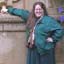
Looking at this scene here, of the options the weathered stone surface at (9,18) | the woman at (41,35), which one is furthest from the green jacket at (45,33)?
the weathered stone surface at (9,18)

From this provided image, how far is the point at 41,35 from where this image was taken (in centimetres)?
503

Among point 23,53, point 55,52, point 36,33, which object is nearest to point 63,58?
point 55,52

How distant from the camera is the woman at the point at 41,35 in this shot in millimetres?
5020

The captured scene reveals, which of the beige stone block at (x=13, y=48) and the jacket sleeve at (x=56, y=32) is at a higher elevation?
the jacket sleeve at (x=56, y=32)

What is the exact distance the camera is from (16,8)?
572 cm

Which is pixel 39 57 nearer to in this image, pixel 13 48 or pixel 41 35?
pixel 41 35

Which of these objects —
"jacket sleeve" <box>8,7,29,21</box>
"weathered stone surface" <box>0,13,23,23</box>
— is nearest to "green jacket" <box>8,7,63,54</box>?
"jacket sleeve" <box>8,7,29,21</box>

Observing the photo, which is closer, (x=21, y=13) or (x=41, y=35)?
(x=41, y=35)

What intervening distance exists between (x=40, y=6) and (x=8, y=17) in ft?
2.69

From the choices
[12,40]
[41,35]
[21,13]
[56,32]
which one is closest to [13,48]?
[12,40]

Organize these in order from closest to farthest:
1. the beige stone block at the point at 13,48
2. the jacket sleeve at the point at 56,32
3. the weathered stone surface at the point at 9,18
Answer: the jacket sleeve at the point at 56,32, the weathered stone surface at the point at 9,18, the beige stone block at the point at 13,48

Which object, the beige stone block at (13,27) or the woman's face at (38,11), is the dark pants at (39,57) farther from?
the beige stone block at (13,27)

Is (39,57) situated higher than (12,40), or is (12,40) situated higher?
(12,40)

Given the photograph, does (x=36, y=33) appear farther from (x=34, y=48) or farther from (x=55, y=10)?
(x=55, y=10)
